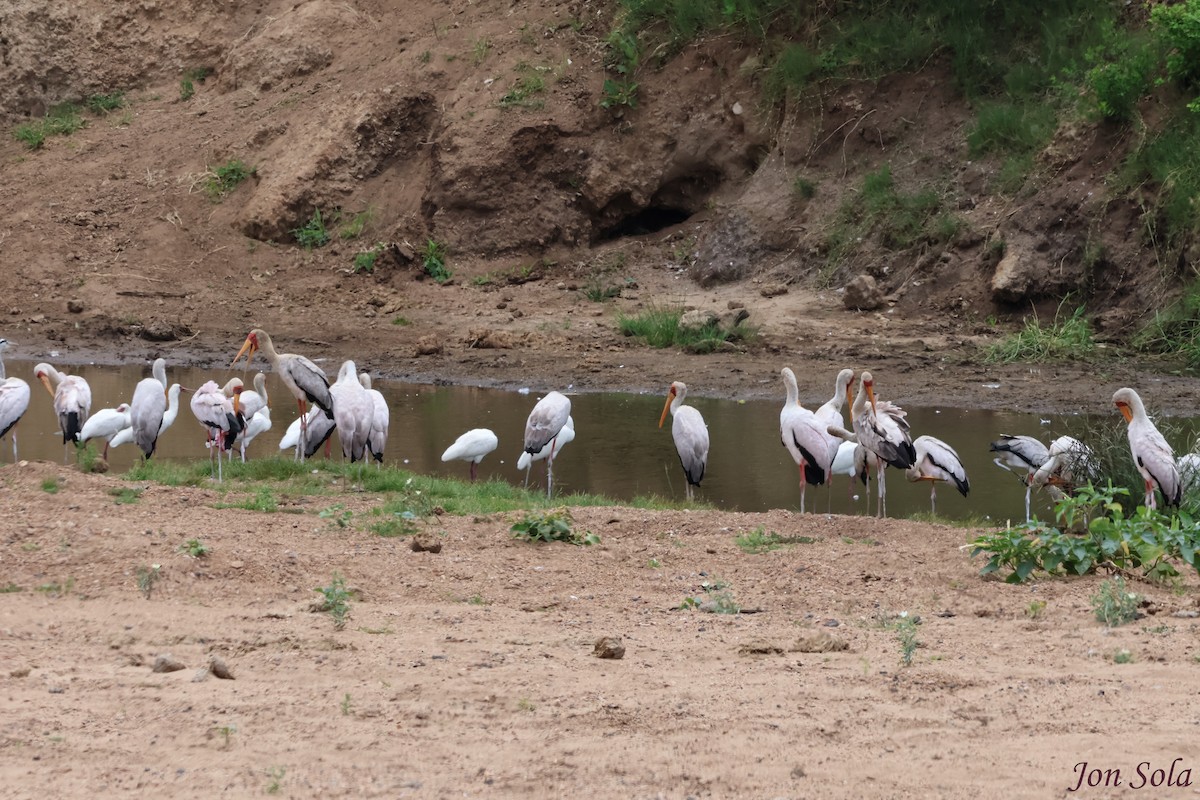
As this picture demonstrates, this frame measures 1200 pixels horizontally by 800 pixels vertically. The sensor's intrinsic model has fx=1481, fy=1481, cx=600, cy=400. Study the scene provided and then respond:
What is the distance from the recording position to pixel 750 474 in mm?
12945

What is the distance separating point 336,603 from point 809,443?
602cm

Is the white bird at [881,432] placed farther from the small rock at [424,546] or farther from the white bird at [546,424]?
the small rock at [424,546]

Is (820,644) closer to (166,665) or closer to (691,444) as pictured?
(166,665)

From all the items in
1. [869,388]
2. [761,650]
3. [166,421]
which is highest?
[869,388]

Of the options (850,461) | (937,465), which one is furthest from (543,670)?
(850,461)

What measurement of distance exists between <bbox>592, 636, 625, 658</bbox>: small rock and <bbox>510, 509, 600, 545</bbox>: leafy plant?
2.33 meters

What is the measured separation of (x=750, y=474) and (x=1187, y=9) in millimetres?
9067

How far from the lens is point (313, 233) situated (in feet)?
73.9

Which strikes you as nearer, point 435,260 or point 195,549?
point 195,549

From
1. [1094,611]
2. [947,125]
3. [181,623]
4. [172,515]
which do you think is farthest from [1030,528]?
[947,125]

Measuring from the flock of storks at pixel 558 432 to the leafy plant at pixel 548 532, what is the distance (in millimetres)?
3447

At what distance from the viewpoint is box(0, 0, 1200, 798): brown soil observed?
4527 millimetres

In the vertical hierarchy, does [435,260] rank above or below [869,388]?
above

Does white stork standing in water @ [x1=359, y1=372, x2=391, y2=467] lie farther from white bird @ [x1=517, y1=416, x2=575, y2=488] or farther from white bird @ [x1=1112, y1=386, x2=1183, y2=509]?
white bird @ [x1=1112, y1=386, x2=1183, y2=509]
